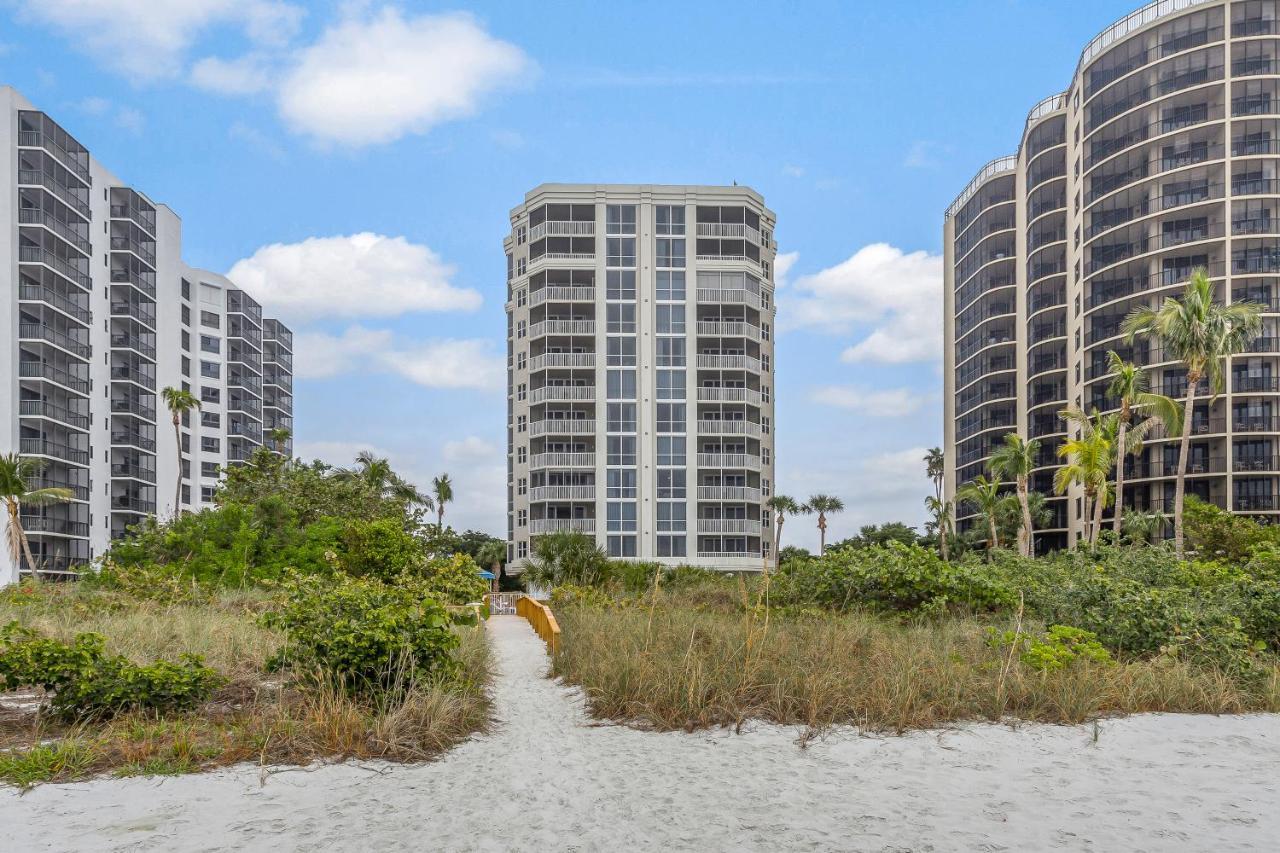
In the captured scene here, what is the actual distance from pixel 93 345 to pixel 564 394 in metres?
34.5

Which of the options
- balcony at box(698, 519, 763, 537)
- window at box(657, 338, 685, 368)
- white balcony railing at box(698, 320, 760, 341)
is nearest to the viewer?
balcony at box(698, 519, 763, 537)

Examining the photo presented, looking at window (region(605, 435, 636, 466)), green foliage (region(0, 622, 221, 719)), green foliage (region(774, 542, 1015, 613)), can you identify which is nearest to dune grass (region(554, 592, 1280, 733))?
green foliage (region(774, 542, 1015, 613))

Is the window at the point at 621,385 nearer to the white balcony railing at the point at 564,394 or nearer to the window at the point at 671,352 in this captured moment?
the white balcony railing at the point at 564,394

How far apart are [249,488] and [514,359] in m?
29.3

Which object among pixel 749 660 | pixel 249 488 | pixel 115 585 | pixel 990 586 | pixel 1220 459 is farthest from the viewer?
pixel 1220 459

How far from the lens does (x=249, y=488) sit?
38.9 meters

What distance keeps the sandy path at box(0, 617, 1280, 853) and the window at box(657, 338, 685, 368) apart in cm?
5212

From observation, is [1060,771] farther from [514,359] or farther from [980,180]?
[980,180]

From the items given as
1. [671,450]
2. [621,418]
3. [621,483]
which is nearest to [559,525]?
[621,483]

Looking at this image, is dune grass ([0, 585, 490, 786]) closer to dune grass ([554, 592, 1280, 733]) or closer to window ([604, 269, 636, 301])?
dune grass ([554, 592, 1280, 733])

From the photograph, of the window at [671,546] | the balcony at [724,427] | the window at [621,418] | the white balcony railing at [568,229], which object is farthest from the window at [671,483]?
the white balcony railing at [568,229]

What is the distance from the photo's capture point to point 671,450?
199ft

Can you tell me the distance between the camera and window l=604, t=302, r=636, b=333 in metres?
62.0

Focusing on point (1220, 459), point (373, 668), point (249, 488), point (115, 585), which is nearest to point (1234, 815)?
point (373, 668)
